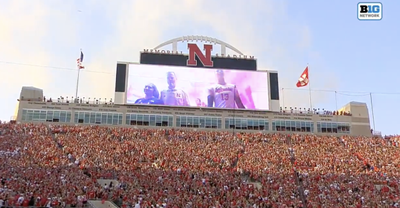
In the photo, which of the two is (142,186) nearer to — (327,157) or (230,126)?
(327,157)

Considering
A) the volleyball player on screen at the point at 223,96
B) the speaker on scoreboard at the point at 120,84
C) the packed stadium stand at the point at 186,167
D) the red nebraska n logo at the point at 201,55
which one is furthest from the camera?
the red nebraska n logo at the point at 201,55

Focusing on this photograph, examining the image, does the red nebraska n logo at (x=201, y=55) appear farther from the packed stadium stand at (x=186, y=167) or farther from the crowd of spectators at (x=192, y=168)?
the crowd of spectators at (x=192, y=168)

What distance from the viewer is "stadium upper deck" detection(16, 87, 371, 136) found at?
45594mm

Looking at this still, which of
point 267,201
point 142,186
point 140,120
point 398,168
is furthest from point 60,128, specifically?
point 398,168

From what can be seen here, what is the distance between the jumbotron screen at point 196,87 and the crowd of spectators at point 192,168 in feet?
13.8

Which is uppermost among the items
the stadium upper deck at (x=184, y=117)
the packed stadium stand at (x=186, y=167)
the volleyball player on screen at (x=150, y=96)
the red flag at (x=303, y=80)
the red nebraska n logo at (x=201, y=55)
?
the red nebraska n logo at (x=201, y=55)

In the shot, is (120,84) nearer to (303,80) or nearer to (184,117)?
(184,117)

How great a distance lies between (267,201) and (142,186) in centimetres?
760

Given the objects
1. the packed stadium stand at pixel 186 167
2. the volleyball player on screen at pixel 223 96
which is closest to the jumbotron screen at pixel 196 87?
the volleyball player on screen at pixel 223 96

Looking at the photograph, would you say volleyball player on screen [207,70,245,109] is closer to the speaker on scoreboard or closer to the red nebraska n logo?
the red nebraska n logo

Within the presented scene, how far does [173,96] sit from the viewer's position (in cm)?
4741

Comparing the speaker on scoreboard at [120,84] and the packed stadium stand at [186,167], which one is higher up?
the speaker on scoreboard at [120,84]

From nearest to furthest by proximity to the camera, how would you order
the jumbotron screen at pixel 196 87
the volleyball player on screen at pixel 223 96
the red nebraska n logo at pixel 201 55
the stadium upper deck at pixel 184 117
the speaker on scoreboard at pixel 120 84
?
the stadium upper deck at pixel 184 117 < the speaker on scoreboard at pixel 120 84 < the jumbotron screen at pixel 196 87 < the volleyball player on screen at pixel 223 96 < the red nebraska n logo at pixel 201 55

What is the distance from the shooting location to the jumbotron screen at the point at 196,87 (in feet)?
155
